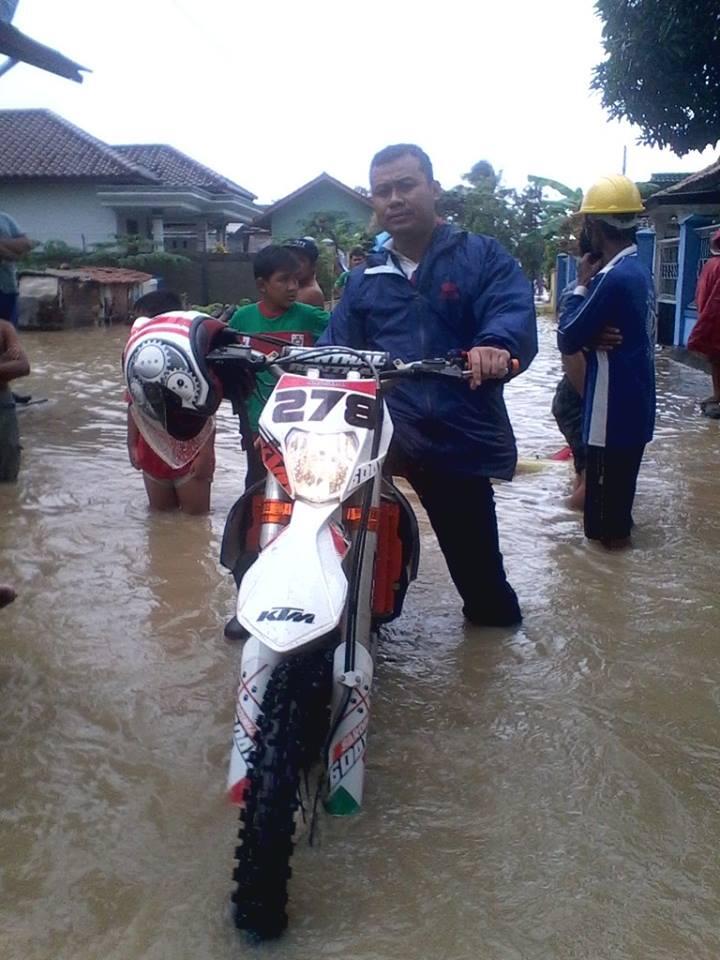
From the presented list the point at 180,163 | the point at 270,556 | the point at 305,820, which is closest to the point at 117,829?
the point at 305,820

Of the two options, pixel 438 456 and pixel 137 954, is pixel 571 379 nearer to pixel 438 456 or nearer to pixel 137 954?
pixel 438 456

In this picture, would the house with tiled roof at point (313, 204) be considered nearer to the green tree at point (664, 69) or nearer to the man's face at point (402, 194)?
the green tree at point (664, 69)

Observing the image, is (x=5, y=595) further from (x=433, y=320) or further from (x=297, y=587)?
(x=433, y=320)

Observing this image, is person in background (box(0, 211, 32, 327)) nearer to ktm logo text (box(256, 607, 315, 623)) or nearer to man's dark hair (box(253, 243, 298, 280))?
man's dark hair (box(253, 243, 298, 280))

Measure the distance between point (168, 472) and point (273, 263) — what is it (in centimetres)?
153

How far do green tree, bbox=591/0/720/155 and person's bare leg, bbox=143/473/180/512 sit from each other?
49.8 feet

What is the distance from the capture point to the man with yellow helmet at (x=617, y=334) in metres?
5.12

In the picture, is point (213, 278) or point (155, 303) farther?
point (213, 278)

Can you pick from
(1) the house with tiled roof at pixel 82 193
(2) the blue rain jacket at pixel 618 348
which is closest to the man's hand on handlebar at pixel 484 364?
(2) the blue rain jacket at pixel 618 348

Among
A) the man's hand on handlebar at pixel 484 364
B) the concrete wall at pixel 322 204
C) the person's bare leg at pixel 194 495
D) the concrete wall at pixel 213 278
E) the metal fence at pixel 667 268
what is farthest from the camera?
the concrete wall at pixel 322 204

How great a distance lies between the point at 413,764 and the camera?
10.7 feet

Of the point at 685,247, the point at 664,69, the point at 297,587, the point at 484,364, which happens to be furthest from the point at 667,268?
the point at 297,587

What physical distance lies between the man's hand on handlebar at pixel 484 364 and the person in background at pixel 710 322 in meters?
6.91

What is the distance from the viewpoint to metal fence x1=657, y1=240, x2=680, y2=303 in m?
Answer: 17.2
